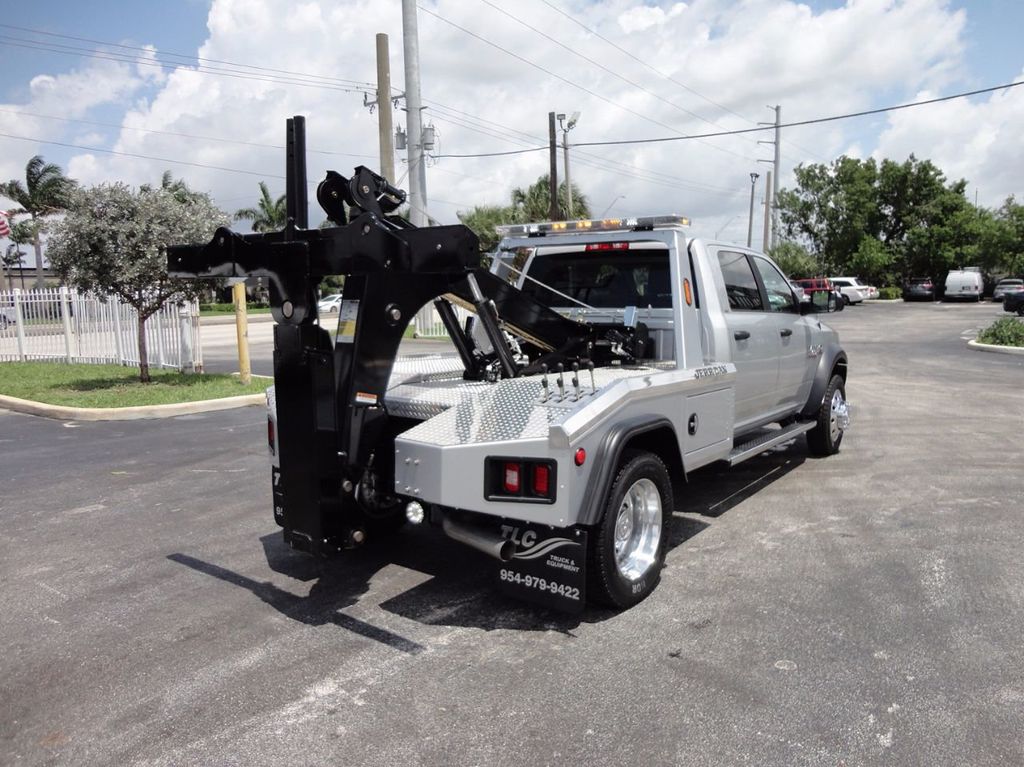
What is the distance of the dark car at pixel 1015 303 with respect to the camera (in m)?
33.6

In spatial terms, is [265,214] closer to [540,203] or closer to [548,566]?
[540,203]

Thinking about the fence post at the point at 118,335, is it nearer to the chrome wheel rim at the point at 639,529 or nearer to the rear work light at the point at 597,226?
the rear work light at the point at 597,226

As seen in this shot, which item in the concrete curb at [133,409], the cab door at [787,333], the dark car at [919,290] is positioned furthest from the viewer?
the dark car at [919,290]

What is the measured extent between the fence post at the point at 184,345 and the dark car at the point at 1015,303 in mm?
32815

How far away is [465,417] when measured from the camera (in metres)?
4.23

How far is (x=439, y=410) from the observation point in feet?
14.8

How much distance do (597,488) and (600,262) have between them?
279cm

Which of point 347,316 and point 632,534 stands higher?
point 347,316

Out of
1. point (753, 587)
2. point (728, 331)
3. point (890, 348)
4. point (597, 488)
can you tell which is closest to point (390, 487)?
point (597, 488)

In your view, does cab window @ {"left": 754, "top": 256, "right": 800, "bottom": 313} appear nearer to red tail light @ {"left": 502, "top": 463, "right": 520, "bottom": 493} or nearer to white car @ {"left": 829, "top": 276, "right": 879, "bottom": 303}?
red tail light @ {"left": 502, "top": 463, "right": 520, "bottom": 493}

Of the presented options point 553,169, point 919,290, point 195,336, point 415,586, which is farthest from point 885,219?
point 415,586

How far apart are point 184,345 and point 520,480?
1302 cm

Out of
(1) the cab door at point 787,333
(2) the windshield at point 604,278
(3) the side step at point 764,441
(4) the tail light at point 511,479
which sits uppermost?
(2) the windshield at point 604,278

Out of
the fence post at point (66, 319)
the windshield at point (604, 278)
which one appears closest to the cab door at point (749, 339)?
the windshield at point (604, 278)
